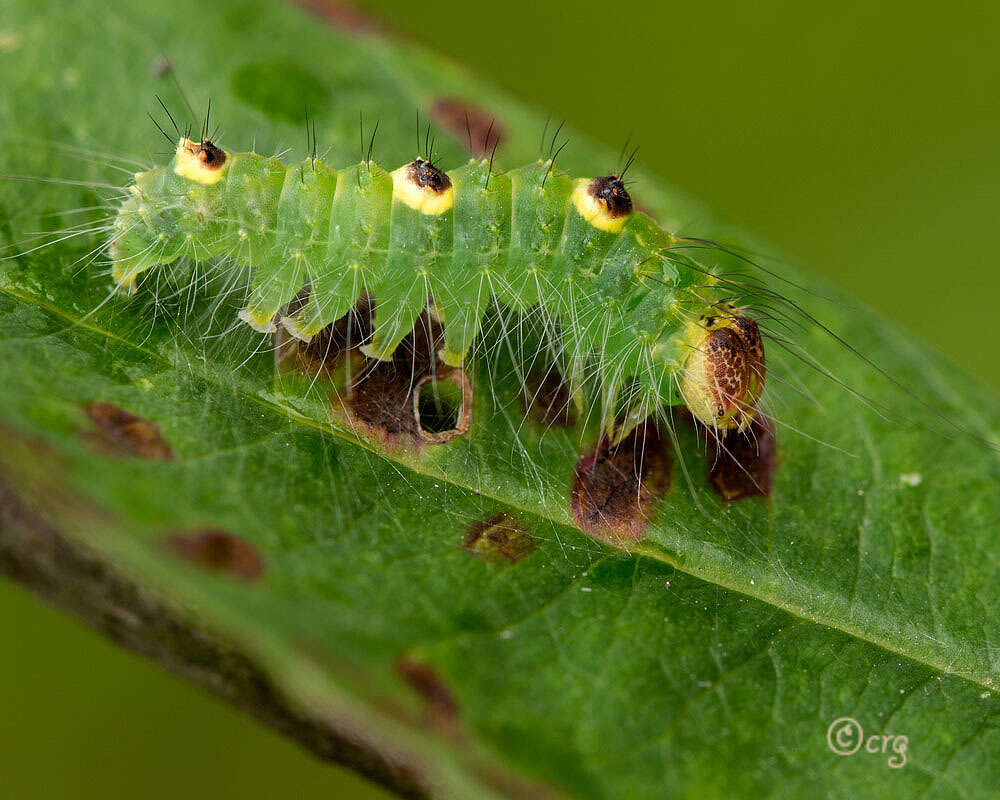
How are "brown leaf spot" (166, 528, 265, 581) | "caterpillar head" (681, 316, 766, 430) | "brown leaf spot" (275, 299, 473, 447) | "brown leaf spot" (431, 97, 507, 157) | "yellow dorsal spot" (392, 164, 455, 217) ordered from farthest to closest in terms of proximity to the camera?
1. "brown leaf spot" (431, 97, 507, 157)
2. "caterpillar head" (681, 316, 766, 430)
3. "yellow dorsal spot" (392, 164, 455, 217)
4. "brown leaf spot" (275, 299, 473, 447)
5. "brown leaf spot" (166, 528, 265, 581)

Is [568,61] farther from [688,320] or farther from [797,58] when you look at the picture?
[688,320]

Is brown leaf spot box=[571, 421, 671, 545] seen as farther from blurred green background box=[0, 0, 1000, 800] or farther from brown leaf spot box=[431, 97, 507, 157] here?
blurred green background box=[0, 0, 1000, 800]

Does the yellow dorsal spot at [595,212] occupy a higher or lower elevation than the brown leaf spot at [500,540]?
higher

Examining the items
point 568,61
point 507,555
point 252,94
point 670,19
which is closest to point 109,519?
point 507,555

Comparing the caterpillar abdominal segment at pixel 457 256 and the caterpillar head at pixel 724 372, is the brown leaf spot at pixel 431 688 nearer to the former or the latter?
the caterpillar abdominal segment at pixel 457 256

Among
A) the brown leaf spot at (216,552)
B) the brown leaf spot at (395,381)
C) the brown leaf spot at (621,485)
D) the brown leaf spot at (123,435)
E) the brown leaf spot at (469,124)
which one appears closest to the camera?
the brown leaf spot at (216,552)

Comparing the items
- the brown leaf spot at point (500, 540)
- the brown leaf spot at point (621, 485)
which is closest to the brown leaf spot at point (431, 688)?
the brown leaf spot at point (500, 540)

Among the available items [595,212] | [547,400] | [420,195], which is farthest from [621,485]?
[420,195]

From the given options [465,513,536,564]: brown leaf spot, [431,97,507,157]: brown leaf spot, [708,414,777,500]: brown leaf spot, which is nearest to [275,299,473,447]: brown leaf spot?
[465,513,536,564]: brown leaf spot

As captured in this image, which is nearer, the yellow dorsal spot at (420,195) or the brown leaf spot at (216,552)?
the brown leaf spot at (216,552)
